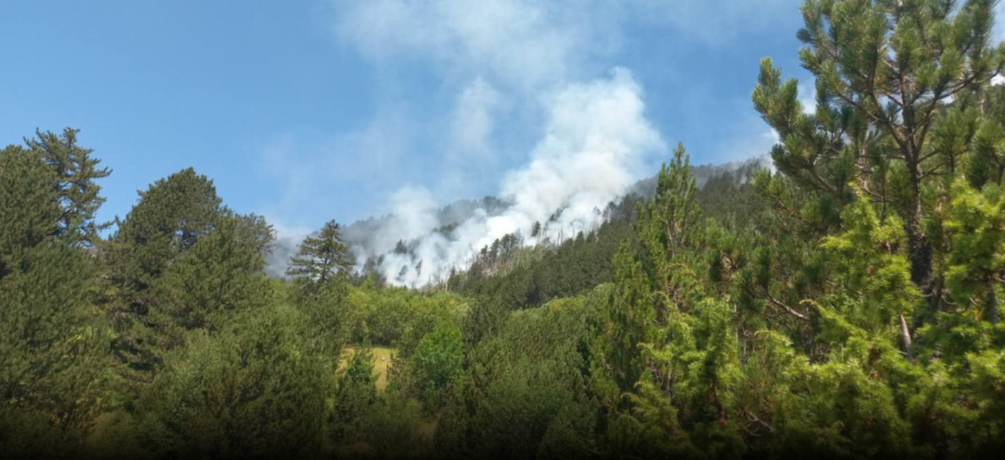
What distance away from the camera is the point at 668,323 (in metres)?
14.7

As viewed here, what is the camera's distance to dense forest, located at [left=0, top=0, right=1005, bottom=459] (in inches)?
225

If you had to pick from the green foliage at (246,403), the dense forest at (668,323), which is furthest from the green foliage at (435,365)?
the green foliage at (246,403)

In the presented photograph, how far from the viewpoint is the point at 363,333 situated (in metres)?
67.7

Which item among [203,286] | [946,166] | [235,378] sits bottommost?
[235,378]

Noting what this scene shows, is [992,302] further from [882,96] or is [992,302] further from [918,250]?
[882,96]

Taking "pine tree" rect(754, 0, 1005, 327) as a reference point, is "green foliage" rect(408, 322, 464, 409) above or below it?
below

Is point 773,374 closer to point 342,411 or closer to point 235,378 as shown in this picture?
point 235,378

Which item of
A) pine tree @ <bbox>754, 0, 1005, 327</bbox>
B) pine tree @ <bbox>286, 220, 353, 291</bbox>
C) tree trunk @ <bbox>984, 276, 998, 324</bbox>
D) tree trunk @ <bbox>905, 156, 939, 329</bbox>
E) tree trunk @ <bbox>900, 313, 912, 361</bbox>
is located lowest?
tree trunk @ <bbox>900, 313, 912, 361</bbox>

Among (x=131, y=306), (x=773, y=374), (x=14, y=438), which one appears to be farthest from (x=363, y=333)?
(x=773, y=374)

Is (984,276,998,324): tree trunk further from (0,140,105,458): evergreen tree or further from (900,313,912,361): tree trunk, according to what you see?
(0,140,105,458): evergreen tree

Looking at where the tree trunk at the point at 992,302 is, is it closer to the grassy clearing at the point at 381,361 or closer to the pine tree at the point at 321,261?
the grassy clearing at the point at 381,361

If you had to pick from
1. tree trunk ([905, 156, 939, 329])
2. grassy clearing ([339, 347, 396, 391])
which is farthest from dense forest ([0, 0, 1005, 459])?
grassy clearing ([339, 347, 396, 391])

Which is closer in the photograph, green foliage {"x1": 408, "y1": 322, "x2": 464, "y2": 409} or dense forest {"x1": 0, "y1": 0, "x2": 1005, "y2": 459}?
dense forest {"x1": 0, "y1": 0, "x2": 1005, "y2": 459}

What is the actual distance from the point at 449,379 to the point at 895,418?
102 feet
